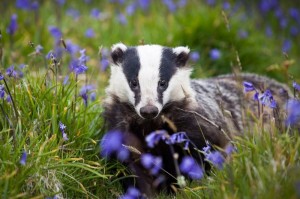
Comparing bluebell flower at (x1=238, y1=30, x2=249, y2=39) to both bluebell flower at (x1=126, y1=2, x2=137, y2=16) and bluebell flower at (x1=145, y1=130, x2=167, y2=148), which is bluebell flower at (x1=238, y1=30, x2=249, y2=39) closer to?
bluebell flower at (x1=126, y1=2, x2=137, y2=16)

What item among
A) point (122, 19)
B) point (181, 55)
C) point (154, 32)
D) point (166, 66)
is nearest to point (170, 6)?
point (122, 19)

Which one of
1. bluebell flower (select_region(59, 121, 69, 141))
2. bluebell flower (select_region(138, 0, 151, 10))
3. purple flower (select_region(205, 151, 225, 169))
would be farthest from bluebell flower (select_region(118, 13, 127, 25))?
purple flower (select_region(205, 151, 225, 169))

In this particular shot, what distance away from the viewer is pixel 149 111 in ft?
12.2

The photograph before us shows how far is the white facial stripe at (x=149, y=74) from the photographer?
3850 millimetres

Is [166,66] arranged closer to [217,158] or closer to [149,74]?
[149,74]

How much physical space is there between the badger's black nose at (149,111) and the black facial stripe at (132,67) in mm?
151

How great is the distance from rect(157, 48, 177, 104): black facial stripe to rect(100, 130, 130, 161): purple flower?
421 mm

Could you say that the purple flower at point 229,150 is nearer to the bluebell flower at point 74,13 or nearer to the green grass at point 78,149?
the green grass at point 78,149

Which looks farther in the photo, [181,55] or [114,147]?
[181,55]

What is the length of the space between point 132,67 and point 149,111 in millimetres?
482

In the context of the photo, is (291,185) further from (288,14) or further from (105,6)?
(288,14)

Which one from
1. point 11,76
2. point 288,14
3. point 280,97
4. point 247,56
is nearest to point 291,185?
point 11,76

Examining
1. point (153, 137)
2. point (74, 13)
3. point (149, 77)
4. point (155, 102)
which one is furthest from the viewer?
point (74, 13)

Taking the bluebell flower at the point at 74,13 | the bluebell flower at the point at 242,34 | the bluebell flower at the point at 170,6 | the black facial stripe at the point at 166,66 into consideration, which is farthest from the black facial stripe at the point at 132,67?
the bluebell flower at the point at 74,13
